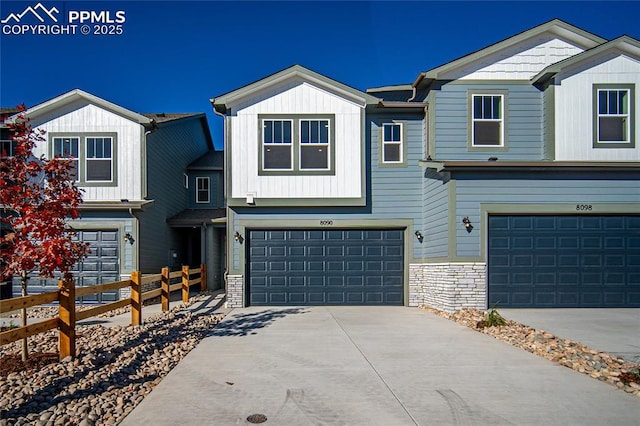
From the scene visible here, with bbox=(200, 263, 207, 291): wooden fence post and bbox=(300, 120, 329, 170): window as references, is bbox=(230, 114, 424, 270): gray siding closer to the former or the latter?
bbox=(300, 120, 329, 170): window

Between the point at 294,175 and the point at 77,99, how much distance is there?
7508 mm

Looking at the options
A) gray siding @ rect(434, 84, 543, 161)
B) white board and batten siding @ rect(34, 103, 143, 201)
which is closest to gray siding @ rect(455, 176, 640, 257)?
gray siding @ rect(434, 84, 543, 161)

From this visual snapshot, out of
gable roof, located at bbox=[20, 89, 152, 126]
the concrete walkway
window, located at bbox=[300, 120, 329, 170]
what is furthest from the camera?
gable roof, located at bbox=[20, 89, 152, 126]

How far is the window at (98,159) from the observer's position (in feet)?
48.2

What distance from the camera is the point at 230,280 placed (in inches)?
516

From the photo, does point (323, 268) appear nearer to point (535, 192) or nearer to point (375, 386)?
point (535, 192)

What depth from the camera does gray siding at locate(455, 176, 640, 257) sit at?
1170 cm

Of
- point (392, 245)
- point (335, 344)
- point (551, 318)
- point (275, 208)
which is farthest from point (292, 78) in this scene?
point (551, 318)

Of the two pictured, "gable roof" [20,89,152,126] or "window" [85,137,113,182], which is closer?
"gable roof" [20,89,152,126]

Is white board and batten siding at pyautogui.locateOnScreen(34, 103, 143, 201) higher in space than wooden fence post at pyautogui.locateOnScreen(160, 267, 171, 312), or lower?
higher

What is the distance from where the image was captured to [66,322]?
681 centimetres

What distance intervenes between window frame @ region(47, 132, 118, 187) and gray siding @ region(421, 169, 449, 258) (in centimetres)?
977

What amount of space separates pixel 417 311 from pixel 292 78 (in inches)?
295

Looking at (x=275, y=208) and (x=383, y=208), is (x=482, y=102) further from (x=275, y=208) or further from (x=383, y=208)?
(x=275, y=208)
